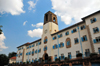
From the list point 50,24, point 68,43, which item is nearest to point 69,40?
point 68,43

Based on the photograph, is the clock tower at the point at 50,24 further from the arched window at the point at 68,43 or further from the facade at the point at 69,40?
the arched window at the point at 68,43

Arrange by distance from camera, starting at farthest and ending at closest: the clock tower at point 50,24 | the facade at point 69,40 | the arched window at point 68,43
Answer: the clock tower at point 50,24
the arched window at point 68,43
the facade at point 69,40

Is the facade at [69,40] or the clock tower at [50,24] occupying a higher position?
the clock tower at [50,24]

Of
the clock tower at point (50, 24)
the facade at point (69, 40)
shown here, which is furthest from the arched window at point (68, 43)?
the clock tower at point (50, 24)

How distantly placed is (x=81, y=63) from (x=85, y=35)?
8.72m

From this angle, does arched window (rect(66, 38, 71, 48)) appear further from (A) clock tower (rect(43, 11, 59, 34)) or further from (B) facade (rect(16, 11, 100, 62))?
Result: (A) clock tower (rect(43, 11, 59, 34))

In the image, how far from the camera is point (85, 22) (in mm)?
25297

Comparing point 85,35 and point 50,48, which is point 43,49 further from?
point 85,35

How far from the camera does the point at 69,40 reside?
28.8 m

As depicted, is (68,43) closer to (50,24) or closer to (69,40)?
(69,40)

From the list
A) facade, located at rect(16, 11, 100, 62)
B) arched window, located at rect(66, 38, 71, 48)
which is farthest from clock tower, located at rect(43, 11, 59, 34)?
arched window, located at rect(66, 38, 71, 48)

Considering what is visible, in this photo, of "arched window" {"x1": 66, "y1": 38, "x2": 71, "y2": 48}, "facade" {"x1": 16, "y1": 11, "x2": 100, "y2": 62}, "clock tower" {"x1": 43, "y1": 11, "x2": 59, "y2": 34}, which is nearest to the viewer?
"facade" {"x1": 16, "y1": 11, "x2": 100, "y2": 62}

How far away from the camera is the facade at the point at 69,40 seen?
22.2 m

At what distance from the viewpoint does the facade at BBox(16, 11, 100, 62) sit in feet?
72.8
